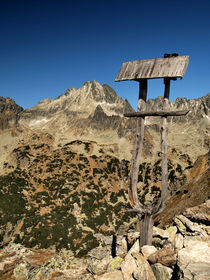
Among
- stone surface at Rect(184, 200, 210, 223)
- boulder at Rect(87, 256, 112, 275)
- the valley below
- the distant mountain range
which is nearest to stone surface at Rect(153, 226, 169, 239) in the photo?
the valley below

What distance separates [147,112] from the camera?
360 inches

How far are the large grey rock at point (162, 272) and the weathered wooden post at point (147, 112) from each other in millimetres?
1292

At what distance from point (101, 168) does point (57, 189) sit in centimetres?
2501

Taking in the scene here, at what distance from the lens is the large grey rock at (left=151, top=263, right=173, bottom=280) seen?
756 cm

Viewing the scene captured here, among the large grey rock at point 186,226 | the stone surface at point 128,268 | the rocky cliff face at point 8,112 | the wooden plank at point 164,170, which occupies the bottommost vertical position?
the stone surface at point 128,268

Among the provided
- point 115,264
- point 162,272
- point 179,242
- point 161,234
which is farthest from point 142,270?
point 115,264

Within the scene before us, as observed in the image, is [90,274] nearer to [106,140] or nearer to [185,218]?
[185,218]

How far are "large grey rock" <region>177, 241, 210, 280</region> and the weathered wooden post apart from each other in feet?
6.09

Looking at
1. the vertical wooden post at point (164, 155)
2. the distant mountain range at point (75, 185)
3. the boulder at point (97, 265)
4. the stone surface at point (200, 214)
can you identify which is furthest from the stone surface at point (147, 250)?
the distant mountain range at point (75, 185)

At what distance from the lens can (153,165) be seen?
324 feet

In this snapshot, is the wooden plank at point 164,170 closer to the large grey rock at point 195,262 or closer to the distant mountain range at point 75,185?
the large grey rock at point 195,262

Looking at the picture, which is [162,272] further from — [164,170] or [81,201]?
[81,201]

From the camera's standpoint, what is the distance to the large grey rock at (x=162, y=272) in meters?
7.56

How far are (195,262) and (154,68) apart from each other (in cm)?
816
